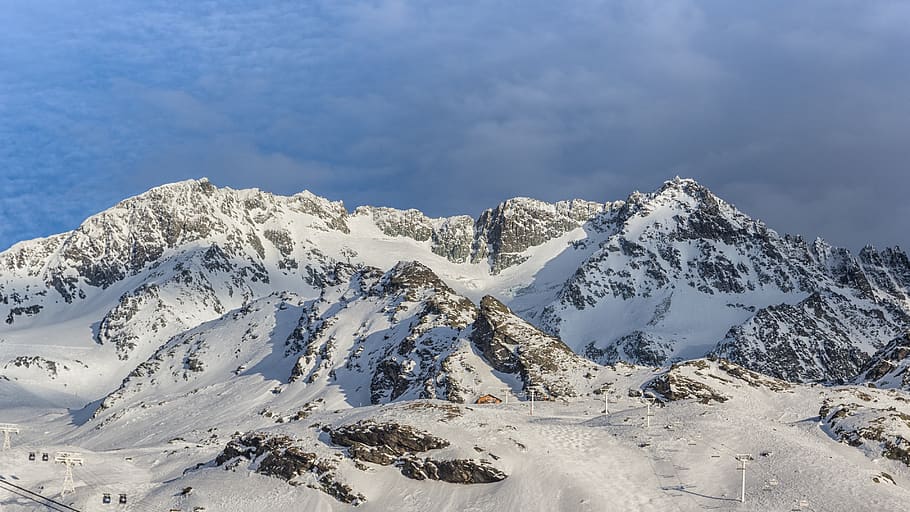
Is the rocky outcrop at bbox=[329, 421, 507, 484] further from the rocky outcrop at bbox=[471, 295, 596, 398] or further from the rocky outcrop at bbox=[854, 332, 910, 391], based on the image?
the rocky outcrop at bbox=[854, 332, 910, 391]

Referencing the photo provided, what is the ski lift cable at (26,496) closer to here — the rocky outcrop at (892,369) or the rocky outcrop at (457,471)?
the rocky outcrop at (457,471)

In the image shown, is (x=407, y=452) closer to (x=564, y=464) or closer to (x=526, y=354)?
(x=564, y=464)

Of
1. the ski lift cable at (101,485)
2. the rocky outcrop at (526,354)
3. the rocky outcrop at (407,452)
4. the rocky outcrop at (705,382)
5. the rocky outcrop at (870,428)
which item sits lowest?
the ski lift cable at (101,485)

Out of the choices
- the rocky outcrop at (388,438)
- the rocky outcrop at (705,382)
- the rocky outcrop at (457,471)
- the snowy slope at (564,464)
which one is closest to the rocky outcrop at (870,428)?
the snowy slope at (564,464)

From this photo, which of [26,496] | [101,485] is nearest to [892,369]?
[101,485]

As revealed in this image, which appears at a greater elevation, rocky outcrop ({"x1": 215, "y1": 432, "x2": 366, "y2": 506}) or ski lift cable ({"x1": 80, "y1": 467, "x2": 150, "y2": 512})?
rocky outcrop ({"x1": 215, "y1": 432, "x2": 366, "y2": 506})

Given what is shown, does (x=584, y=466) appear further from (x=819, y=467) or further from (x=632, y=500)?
(x=819, y=467)

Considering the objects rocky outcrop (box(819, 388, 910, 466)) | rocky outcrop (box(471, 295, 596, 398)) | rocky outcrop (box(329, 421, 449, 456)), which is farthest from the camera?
rocky outcrop (box(471, 295, 596, 398))

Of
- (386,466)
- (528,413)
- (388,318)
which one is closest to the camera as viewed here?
(386,466)

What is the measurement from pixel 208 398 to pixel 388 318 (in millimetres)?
36524

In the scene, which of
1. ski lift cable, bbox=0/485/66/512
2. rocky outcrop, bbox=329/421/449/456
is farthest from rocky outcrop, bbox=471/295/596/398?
ski lift cable, bbox=0/485/66/512

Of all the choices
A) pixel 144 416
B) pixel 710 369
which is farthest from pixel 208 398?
pixel 710 369

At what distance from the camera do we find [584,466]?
85.8 meters

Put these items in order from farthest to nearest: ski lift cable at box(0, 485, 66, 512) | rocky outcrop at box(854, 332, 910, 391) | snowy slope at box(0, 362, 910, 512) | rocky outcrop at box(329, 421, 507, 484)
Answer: rocky outcrop at box(854, 332, 910, 391), ski lift cable at box(0, 485, 66, 512), rocky outcrop at box(329, 421, 507, 484), snowy slope at box(0, 362, 910, 512)
